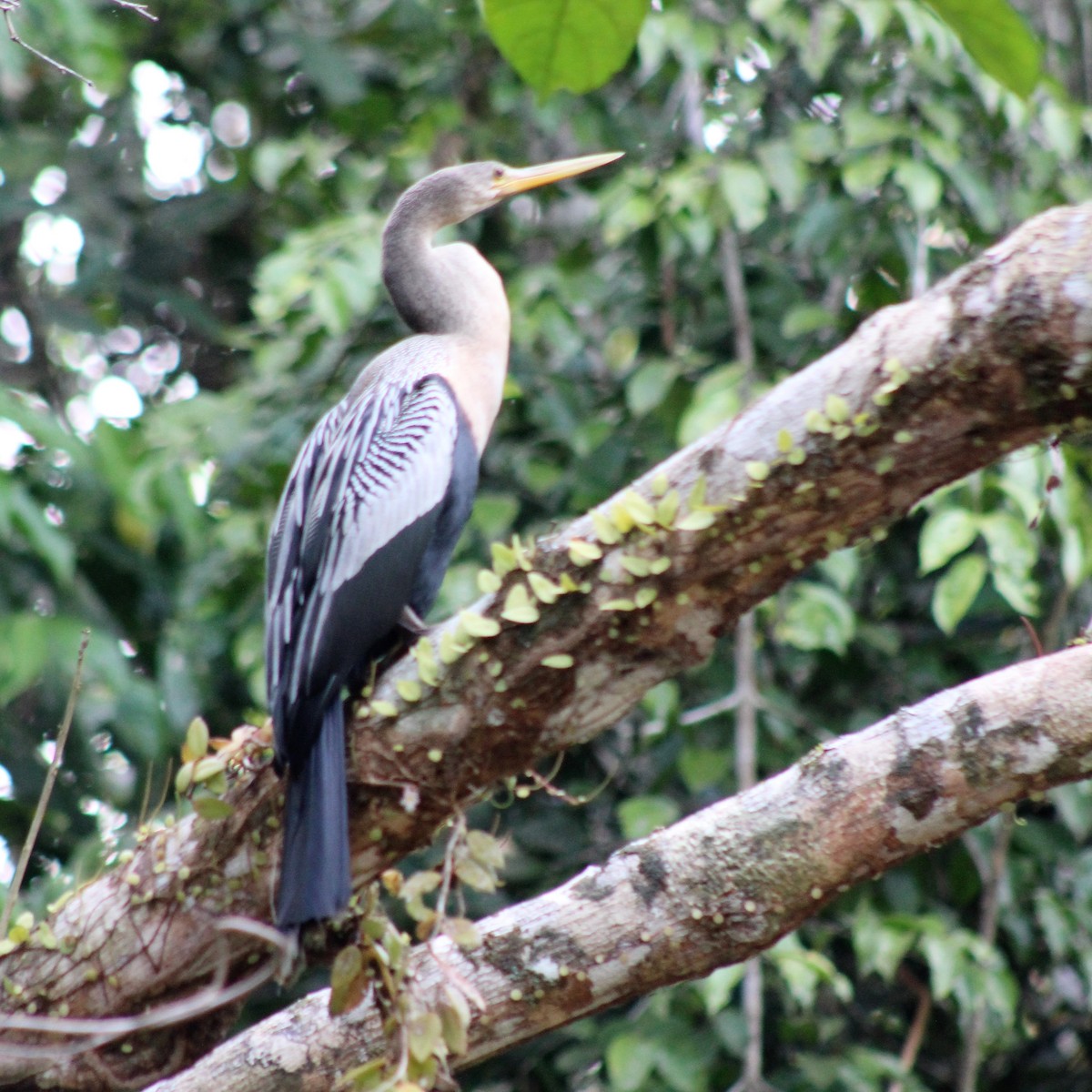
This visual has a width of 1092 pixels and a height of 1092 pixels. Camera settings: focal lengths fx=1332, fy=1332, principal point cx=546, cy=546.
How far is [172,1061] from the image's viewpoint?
1.90m

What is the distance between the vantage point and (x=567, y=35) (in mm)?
837

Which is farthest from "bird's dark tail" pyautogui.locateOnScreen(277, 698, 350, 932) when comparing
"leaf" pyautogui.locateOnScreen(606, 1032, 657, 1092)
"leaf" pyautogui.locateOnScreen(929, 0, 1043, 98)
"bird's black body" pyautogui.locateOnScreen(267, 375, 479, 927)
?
"leaf" pyautogui.locateOnScreen(929, 0, 1043, 98)

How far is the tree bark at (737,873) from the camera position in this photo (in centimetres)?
164

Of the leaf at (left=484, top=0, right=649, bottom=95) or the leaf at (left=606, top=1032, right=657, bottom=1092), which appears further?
the leaf at (left=606, top=1032, right=657, bottom=1092)

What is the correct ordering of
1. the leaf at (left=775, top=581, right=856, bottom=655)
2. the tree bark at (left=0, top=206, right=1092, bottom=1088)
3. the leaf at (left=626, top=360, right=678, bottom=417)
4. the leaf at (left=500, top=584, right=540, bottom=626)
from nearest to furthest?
the tree bark at (left=0, top=206, right=1092, bottom=1088), the leaf at (left=500, top=584, right=540, bottom=626), the leaf at (left=775, top=581, right=856, bottom=655), the leaf at (left=626, top=360, right=678, bottom=417)

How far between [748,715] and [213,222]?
246 centimetres

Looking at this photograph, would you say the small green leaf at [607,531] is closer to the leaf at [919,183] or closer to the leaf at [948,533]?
the leaf at [948,533]

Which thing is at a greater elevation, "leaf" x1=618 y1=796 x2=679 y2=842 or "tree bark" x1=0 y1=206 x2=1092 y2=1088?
"tree bark" x1=0 y1=206 x2=1092 y2=1088

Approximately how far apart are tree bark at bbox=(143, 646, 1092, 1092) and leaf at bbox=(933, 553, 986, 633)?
817 mm

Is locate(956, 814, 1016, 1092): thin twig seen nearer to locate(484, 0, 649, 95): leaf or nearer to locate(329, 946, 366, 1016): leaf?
locate(329, 946, 366, 1016): leaf

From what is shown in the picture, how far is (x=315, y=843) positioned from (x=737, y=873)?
54 cm

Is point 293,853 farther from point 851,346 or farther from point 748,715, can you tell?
point 748,715

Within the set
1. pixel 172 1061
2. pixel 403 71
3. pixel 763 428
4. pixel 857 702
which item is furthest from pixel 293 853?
pixel 403 71

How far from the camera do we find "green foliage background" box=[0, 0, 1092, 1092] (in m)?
2.75
